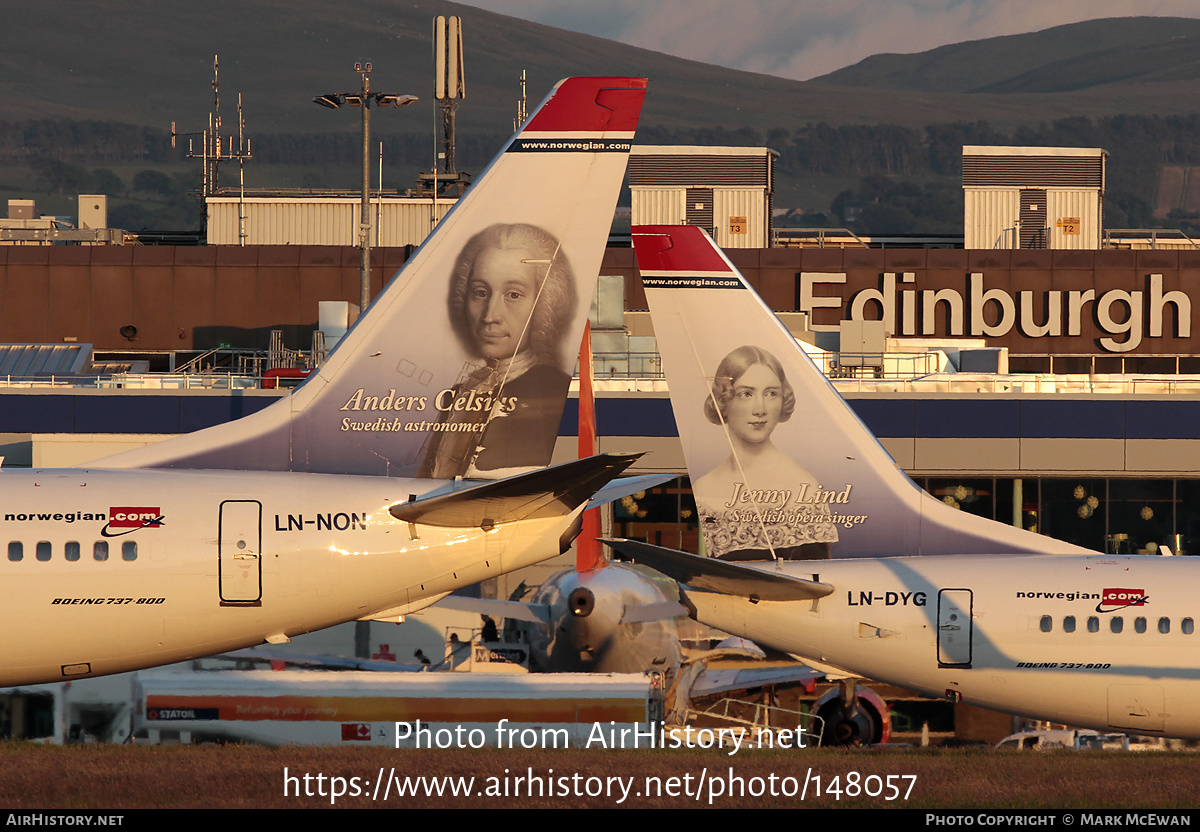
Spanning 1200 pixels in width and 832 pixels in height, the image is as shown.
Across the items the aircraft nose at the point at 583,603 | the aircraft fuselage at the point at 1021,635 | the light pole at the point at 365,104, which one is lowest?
the aircraft nose at the point at 583,603

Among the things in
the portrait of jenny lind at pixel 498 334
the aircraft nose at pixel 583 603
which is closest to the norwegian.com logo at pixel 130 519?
the portrait of jenny lind at pixel 498 334

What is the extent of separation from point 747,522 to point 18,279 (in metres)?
59.8

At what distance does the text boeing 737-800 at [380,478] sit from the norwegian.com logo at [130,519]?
32 mm

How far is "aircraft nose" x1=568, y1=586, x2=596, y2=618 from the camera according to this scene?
3262 cm

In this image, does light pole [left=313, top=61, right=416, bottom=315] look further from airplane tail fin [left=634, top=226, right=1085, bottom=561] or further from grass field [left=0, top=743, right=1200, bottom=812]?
grass field [left=0, top=743, right=1200, bottom=812]

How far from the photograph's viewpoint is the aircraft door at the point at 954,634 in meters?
23.6

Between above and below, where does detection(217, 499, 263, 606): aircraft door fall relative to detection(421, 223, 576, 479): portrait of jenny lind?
below

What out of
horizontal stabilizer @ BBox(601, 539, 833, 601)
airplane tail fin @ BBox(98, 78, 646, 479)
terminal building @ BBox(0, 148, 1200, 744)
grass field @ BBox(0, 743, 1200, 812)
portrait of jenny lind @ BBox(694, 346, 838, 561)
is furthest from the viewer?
terminal building @ BBox(0, 148, 1200, 744)

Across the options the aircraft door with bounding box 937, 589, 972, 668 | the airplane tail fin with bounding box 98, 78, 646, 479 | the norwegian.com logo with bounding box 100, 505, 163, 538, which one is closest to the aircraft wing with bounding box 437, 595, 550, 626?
the aircraft door with bounding box 937, 589, 972, 668

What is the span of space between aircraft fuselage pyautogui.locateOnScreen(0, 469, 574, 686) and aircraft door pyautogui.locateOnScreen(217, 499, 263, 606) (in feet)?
0.05

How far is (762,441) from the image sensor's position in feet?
81.9

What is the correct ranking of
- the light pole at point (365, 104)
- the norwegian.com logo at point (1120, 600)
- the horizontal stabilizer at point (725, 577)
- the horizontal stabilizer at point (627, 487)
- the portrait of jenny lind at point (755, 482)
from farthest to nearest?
the light pole at point (365, 104)
the portrait of jenny lind at point (755, 482)
the norwegian.com logo at point (1120, 600)
the horizontal stabilizer at point (627, 487)
the horizontal stabilizer at point (725, 577)

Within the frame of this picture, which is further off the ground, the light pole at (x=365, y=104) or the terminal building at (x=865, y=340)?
the light pole at (x=365, y=104)

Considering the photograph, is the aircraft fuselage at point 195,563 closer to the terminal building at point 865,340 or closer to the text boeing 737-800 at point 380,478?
the text boeing 737-800 at point 380,478
